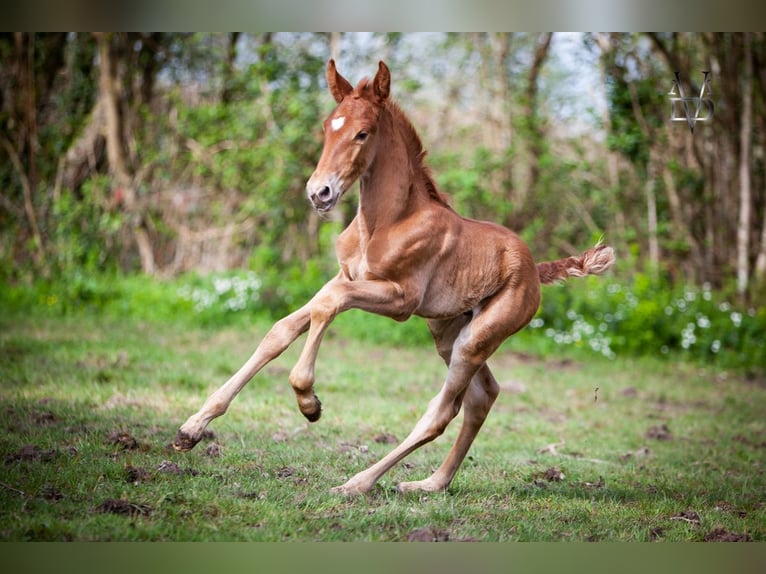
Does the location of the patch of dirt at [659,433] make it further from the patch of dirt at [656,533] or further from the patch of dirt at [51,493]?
the patch of dirt at [51,493]

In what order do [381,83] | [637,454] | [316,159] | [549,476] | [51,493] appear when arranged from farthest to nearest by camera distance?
1. [316,159]
2. [637,454]
3. [549,476]
4. [381,83]
5. [51,493]

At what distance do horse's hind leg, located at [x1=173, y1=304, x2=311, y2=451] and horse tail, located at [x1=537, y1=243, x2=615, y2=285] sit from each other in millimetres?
1474

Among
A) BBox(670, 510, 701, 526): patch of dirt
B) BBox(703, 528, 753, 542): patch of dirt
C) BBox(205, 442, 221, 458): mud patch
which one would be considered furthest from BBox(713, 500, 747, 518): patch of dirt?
BBox(205, 442, 221, 458): mud patch

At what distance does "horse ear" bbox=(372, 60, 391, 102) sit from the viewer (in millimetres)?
4391

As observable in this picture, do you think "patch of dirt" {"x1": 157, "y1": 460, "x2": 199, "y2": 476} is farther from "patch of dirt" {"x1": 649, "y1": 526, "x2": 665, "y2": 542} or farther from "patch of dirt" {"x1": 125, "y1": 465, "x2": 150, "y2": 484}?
"patch of dirt" {"x1": 649, "y1": 526, "x2": 665, "y2": 542}

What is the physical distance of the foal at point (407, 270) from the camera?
4145 mm

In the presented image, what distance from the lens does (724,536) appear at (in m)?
4.60

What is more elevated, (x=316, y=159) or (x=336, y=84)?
(x=336, y=84)

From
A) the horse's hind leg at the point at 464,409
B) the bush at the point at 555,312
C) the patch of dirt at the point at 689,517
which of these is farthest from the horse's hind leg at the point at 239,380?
the bush at the point at 555,312

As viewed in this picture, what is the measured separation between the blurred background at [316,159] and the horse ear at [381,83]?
6.00 meters

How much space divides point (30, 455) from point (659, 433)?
4.65 metres

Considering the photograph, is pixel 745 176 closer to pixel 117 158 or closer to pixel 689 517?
pixel 689 517

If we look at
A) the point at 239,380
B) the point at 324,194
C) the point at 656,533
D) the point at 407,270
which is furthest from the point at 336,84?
the point at 656,533
